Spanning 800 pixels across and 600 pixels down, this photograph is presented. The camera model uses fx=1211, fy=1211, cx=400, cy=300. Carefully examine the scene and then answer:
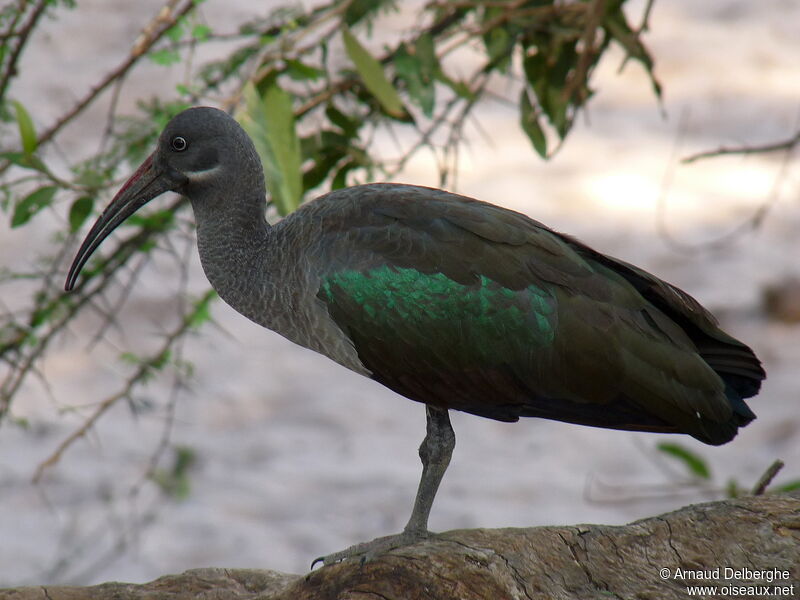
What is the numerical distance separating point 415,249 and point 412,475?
4.66 meters

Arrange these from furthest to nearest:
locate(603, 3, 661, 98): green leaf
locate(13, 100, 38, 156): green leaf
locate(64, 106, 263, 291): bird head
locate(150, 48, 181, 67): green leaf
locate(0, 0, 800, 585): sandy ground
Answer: locate(0, 0, 800, 585): sandy ground, locate(603, 3, 661, 98): green leaf, locate(150, 48, 181, 67): green leaf, locate(13, 100, 38, 156): green leaf, locate(64, 106, 263, 291): bird head

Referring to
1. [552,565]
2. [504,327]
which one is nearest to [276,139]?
[504,327]

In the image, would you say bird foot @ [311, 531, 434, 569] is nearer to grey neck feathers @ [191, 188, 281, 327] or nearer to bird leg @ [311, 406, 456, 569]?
bird leg @ [311, 406, 456, 569]

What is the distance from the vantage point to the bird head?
4234mm

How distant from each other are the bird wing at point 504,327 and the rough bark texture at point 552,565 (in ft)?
1.15

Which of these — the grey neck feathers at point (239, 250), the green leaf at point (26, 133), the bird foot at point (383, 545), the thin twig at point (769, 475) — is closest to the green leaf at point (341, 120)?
the grey neck feathers at point (239, 250)

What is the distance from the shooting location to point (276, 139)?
4.53 metres

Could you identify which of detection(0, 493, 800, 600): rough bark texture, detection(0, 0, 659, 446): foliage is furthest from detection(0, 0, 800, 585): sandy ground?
detection(0, 493, 800, 600): rough bark texture

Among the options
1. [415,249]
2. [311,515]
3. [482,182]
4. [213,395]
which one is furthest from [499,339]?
[482,182]

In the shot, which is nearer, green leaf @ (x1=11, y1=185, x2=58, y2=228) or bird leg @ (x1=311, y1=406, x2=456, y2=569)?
bird leg @ (x1=311, y1=406, x2=456, y2=569)

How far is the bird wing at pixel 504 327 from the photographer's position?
154 inches

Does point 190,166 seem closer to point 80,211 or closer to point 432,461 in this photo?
point 80,211

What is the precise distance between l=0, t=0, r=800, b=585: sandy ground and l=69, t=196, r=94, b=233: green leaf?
257cm

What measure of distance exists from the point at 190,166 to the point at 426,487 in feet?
4.59
